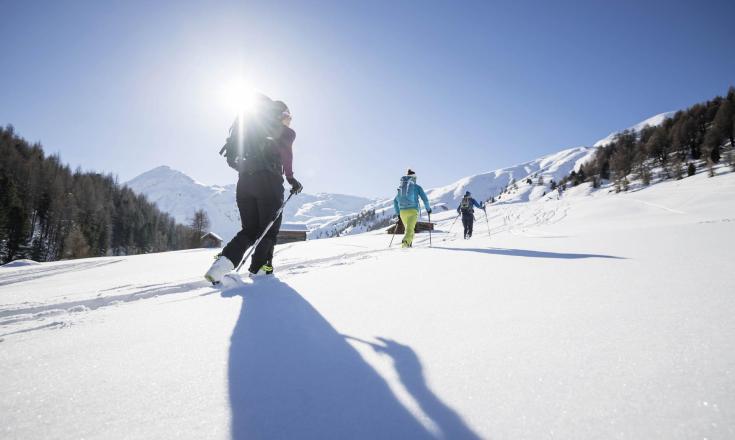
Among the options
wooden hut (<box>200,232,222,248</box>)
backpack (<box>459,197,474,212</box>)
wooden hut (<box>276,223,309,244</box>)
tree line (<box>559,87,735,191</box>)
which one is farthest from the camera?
tree line (<box>559,87,735,191</box>)

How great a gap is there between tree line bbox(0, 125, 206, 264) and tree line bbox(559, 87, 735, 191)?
276ft

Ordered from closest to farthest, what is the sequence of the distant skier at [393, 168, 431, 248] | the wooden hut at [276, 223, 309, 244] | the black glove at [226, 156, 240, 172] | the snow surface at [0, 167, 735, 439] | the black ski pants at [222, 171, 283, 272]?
1. the snow surface at [0, 167, 735, 439]
2. the black ski pants at [222, 171, 283, 272]
3. the black glove at [226, 156, 240, 172]
4. the distant skier at [393, 168, 431, 248]
5. the wooden hut at [276, 223, 309, 244]

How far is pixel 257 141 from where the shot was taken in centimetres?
364

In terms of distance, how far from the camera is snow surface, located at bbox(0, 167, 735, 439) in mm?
861

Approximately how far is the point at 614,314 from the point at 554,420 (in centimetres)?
111

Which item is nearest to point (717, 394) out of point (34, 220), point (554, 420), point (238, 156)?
point (554, 420)

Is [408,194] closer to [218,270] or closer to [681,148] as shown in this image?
[218,270]

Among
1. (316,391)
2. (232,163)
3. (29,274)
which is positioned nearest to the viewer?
(316,391)

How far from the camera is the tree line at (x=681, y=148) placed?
54.2m

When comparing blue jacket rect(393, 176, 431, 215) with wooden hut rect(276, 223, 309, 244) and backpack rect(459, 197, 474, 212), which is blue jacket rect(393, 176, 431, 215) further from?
wooden hut rect(276, 223, 309, 244)

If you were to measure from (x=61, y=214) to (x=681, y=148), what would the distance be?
4856 inches

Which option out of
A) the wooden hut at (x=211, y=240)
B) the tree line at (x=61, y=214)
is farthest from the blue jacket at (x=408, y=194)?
the tree line at (x=61, y=214)

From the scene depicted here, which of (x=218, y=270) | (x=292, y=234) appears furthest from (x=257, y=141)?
(x=292, y=234)

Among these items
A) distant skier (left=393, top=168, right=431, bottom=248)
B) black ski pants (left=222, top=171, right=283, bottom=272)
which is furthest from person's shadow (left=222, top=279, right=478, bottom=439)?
distant skier (left=393, top=168, right=431, bottom=248)
